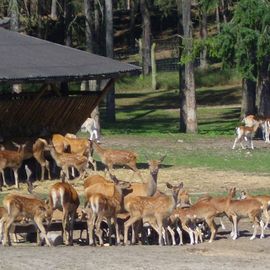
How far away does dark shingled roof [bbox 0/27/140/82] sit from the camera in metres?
28.0

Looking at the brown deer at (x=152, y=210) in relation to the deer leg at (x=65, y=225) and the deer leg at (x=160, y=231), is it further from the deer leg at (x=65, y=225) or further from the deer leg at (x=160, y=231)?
the deer leg at (x=65, y=225)

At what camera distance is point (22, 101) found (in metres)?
29.3

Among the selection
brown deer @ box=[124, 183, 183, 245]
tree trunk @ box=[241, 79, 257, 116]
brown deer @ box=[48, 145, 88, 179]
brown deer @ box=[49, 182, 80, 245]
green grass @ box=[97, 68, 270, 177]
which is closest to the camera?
brown deer @ box=[124, 183, 183, 245]

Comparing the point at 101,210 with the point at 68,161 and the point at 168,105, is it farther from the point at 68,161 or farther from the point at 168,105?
the point at 168,105

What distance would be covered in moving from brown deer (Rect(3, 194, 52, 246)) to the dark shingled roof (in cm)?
808

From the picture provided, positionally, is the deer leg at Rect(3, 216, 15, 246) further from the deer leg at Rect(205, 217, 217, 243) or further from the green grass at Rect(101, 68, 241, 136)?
the green grass at Rect(101, 68, 241, 136)

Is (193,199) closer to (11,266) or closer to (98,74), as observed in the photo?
(98,74)

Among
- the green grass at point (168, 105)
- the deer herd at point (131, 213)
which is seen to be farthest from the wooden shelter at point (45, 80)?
the green grass at point (168, 105)

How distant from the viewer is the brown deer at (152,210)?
19.6 m

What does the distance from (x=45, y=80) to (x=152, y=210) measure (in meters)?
9.53

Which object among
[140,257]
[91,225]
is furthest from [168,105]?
[140,257]

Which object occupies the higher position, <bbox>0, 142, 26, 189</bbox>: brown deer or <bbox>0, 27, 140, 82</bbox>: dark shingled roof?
<bbox>0, 27, 140, 82</bbox>: dark shingled roof

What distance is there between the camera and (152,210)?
19562mm

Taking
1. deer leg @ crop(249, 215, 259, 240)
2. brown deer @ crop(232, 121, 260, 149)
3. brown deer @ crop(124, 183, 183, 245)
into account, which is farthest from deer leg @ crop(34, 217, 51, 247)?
brown deer @ crop(232, 121, 260, 149)
